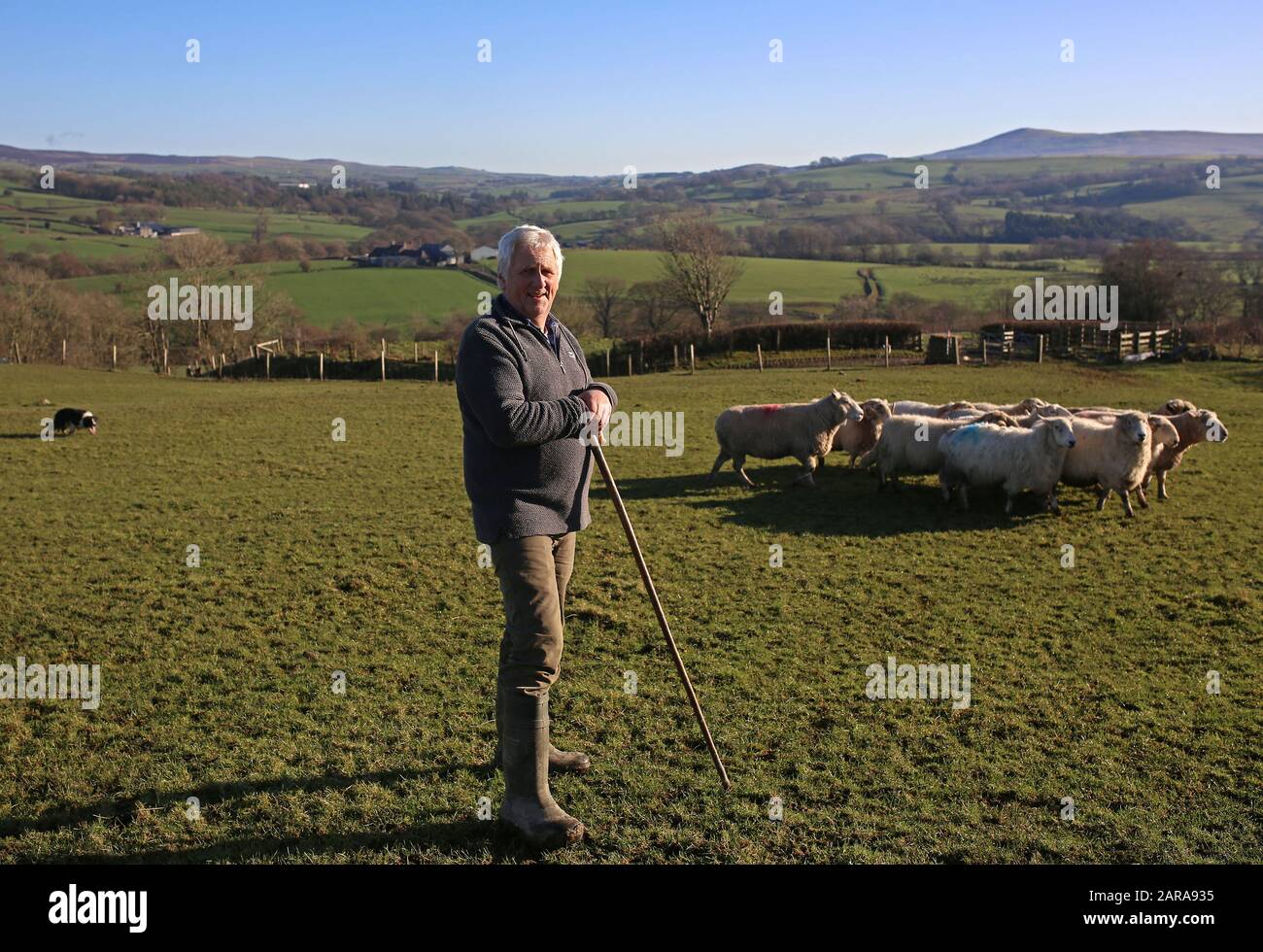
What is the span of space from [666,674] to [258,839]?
334 centimetres

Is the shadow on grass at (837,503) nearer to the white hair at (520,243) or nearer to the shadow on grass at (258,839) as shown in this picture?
the shadow on grass at (258,839)

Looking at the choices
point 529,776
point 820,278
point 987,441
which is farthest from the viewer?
point 820,278

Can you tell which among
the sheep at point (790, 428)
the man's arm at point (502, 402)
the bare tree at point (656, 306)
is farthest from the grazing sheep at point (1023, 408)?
the bare tree at point (656, 306)

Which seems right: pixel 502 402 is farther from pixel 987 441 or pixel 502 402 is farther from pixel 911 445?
pixel 911 445

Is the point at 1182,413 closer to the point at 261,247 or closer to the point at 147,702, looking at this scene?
the point at 147,702

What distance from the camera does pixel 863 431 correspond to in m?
15.6

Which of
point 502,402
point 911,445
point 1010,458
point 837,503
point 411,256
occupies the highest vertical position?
point 411,256

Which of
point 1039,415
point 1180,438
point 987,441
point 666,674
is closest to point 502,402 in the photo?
point 666,674

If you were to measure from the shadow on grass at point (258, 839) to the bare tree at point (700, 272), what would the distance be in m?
54.1

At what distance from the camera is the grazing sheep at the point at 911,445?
539 inches

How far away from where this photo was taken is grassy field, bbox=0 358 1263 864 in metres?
5.08

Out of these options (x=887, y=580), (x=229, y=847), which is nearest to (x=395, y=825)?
→ (x=229, y=847)
